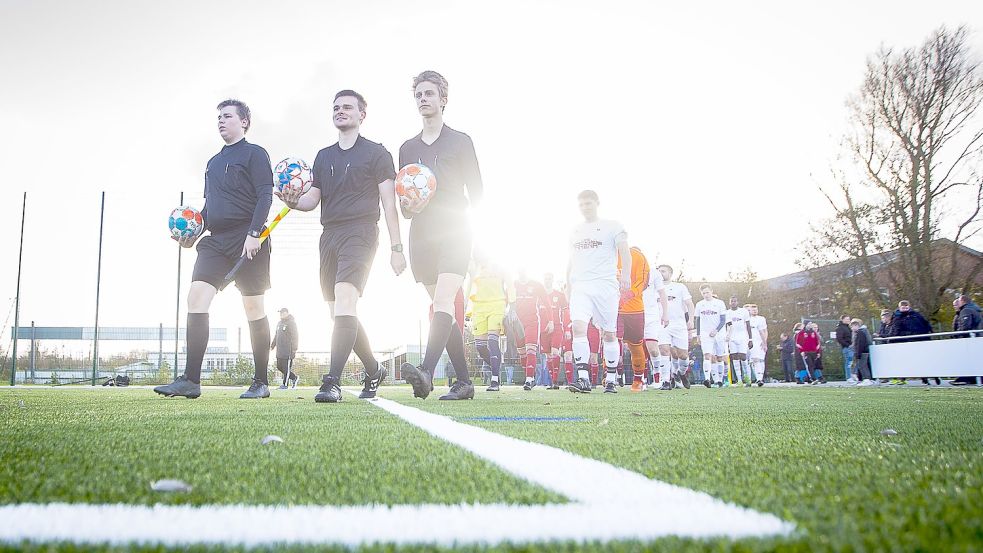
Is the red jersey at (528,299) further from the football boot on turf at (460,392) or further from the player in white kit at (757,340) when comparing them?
the football boot on turf at (460,392)

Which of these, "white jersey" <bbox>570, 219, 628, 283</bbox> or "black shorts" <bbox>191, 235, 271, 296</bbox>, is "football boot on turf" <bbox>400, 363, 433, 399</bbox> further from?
"white jersey" <bbox>570, 219, 628, 283</bbox>

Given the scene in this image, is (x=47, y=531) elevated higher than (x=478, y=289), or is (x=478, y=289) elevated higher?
(x=478, y=289)

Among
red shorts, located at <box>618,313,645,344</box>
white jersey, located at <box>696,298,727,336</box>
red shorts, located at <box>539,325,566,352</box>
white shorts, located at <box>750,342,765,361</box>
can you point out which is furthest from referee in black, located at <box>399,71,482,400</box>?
white shorts, located at <box>750,342,765,361</box>

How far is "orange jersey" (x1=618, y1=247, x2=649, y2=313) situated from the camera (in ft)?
31.6

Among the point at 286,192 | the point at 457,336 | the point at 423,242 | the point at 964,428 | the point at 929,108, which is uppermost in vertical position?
the point at 929,108

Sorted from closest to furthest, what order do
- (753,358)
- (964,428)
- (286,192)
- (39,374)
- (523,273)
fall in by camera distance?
(964,428) < (286,192) < (523,273) < (753,358) < (39,374)

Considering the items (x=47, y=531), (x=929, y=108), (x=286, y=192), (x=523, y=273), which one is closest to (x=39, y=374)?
(x=523, y=273)

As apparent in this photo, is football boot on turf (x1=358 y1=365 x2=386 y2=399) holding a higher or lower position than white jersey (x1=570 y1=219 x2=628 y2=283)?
lower

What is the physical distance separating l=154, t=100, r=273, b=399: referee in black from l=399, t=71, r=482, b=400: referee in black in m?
1.33

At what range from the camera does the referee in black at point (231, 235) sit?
19.2 feet

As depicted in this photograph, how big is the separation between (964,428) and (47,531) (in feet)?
10.6

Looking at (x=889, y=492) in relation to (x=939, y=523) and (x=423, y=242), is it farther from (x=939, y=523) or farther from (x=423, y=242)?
(x=423, y=242)

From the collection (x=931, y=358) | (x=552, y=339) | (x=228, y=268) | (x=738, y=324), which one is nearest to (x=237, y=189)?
(x=228, y=268)

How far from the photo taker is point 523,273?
13.1 meters
